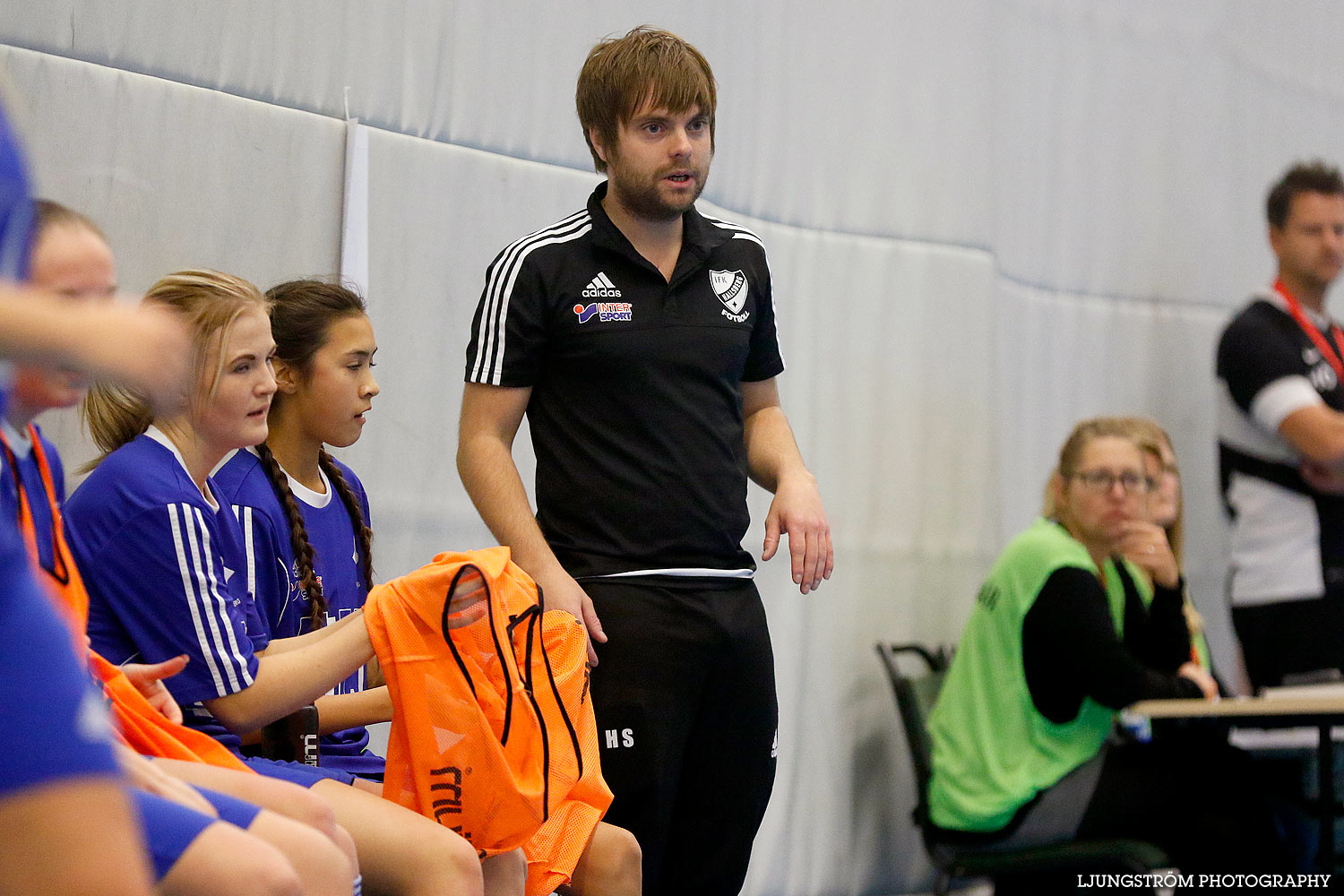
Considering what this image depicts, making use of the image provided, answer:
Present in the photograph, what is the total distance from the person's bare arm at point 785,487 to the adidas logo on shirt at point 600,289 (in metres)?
0.35

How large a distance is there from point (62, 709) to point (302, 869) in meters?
0.63

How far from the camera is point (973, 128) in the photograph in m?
4.25

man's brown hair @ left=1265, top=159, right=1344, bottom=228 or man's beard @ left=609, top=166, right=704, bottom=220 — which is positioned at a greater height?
man's brown hair @ left=1265, top=159, right=1344, bottom=228

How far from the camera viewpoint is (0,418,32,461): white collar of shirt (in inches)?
49.9

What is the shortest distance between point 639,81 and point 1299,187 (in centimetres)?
281

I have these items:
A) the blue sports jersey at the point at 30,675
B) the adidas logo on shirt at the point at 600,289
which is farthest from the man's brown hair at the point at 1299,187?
the blue sports jersey at the point at 30,675

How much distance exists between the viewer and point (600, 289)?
2.25 metres

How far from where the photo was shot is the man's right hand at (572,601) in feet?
6.77

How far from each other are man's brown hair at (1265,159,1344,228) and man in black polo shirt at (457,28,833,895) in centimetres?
265

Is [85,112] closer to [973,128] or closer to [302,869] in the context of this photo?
[302,869]

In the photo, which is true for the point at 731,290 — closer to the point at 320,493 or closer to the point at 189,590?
the point at 320,493

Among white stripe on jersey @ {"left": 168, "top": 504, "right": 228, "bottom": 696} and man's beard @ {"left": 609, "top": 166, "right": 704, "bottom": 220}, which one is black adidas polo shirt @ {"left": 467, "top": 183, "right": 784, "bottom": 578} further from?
white stripe on jersey @ {"left": 168, "top": 504, "right": 228, "bottom": 696}

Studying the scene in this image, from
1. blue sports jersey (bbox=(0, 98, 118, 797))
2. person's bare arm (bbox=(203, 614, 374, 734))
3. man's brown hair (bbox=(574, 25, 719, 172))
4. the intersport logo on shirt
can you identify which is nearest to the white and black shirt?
man's brown hair (bbox=(574, 25, 719, 172))
